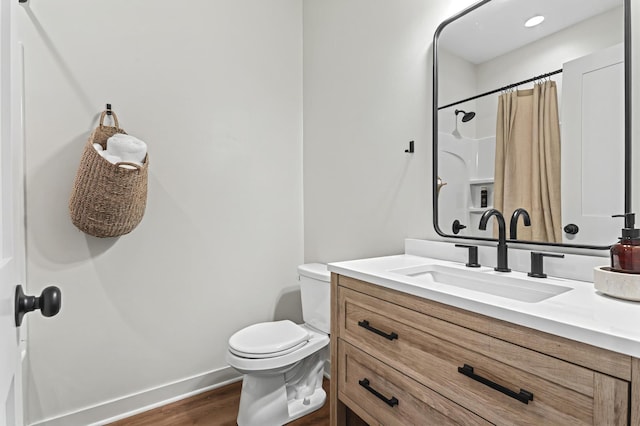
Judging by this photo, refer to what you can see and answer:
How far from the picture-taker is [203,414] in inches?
71.6

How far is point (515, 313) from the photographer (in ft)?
2.45

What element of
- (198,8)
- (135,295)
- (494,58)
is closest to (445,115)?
(494,58)

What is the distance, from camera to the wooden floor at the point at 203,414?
1.75 meters

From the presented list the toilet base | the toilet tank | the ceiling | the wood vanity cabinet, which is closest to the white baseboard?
the toilet base

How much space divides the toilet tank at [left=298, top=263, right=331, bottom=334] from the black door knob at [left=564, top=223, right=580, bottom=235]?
111 centimetres

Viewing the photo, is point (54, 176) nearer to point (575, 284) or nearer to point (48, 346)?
point (48, 346)

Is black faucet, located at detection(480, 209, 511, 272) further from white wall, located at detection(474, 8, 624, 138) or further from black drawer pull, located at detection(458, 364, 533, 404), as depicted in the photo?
black drawer pull, located at detection(458, 364, 533, 404)

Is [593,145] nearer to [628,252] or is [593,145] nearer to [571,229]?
[571,229]

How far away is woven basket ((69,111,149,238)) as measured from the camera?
4.95ft

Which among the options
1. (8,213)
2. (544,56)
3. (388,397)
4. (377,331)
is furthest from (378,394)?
(544,56)

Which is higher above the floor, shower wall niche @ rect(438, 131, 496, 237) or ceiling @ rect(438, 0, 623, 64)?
ceiling @ rect(438, 0, 623, 64)

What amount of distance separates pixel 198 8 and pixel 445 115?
160 centimetres

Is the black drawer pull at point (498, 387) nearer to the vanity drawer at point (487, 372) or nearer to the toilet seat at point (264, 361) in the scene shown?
the vanity drawer at point (487, 372)

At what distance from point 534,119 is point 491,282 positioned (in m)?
0.60
